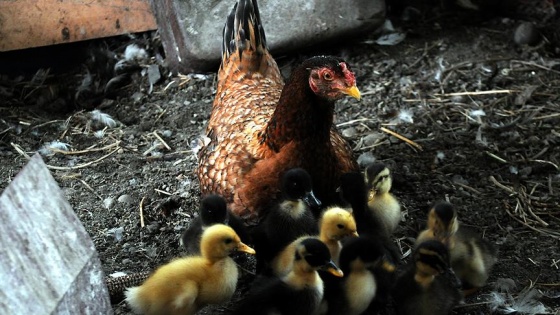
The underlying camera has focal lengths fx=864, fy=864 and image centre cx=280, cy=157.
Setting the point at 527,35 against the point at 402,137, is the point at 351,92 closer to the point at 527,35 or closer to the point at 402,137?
the point at 402,137

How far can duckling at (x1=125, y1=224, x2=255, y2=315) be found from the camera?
3250mm

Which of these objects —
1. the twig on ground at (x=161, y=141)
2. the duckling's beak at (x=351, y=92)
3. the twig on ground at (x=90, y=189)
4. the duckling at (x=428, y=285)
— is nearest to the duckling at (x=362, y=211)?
the duckling at (x=428, y=285)

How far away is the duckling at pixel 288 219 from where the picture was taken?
3.59 meters

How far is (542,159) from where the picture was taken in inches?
191

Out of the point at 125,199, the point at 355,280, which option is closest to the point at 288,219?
the point at 355,280

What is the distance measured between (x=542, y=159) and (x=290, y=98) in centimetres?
182

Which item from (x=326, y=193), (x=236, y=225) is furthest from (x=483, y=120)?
(x=236, y=225)

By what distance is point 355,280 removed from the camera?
3.38 m

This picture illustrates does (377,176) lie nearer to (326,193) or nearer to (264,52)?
(326,193)

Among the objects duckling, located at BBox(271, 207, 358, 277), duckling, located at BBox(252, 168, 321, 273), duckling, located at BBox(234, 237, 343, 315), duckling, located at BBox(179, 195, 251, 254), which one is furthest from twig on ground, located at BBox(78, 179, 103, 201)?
duckling, located at BBox(234, 237, 343, 315)

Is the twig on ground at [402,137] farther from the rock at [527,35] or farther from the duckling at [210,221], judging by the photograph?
the duckling at [210,221]

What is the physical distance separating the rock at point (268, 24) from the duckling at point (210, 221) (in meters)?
2.01

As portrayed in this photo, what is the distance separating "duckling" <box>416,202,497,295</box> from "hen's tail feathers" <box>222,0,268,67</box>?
58.0 inches

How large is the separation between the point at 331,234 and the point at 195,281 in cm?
61
